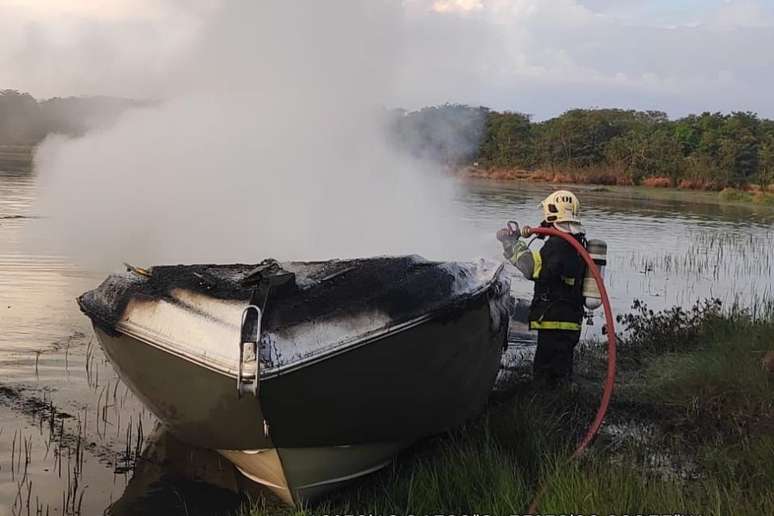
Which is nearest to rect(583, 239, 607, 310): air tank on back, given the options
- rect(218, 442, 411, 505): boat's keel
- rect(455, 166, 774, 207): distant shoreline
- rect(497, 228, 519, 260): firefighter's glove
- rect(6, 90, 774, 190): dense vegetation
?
rect(497, 228, 519, 260): firefighter's glove

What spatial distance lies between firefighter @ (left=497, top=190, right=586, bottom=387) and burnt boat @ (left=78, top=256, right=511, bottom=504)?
47.6 inches

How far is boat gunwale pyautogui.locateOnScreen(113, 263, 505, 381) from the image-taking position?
4285 millimetres

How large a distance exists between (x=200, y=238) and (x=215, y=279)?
4389 mm

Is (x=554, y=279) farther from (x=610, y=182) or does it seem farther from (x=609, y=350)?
(x=610, y=182)

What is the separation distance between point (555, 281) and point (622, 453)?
1.52 m

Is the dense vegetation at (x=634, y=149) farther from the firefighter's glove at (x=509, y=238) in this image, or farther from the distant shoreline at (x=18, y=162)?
the firefighter's glove at (x=509, y=238)

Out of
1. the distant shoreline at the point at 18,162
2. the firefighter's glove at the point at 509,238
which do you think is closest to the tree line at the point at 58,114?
the firefighter's glove at the point at 509,238

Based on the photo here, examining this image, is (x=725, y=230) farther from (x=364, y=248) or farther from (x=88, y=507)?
(x=88, y=507)

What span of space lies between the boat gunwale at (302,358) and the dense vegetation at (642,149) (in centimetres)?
3848

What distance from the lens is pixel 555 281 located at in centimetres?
663

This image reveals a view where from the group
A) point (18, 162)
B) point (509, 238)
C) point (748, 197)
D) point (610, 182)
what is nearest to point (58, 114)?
point (509, 238)

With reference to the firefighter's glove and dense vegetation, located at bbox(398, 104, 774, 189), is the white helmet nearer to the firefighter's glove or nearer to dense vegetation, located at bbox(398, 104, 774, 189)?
the firefighter's glove

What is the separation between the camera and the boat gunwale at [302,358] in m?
4.29

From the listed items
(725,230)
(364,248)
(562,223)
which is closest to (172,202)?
(364,248)
